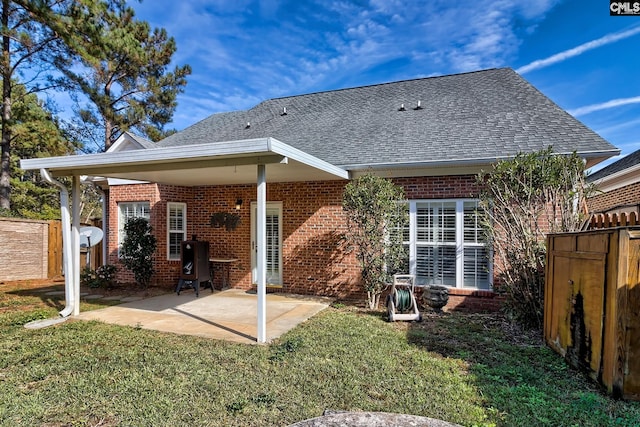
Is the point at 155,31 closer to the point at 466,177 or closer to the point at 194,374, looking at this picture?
the point at 466,177

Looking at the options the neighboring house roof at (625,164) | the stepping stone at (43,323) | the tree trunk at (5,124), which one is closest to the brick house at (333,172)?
the stepping stone at (43,323)

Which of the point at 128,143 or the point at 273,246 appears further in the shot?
the point at 128,143

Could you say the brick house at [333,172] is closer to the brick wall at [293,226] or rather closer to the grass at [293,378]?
the brick wall at [293,226]

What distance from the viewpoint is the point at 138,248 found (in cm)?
880

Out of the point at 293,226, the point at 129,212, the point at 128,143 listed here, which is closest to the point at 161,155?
the point at 293,226

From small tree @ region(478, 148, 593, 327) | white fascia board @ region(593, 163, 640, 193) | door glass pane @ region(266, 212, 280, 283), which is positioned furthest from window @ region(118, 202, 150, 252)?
white fascia board @ region(593, 163, 640, 193)

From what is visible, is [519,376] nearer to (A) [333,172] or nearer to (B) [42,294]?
(A) [333,172]

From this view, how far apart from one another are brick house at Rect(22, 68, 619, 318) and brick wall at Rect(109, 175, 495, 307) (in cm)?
3

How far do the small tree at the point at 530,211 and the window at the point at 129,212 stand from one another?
8.59m

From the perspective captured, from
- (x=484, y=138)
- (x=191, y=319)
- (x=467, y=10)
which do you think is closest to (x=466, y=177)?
(x=484, y=138)

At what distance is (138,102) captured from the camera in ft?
61.8

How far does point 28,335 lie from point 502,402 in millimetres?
6372

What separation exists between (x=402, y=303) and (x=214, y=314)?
3432 millimetres

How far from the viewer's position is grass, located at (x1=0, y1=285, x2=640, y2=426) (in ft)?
10.2
